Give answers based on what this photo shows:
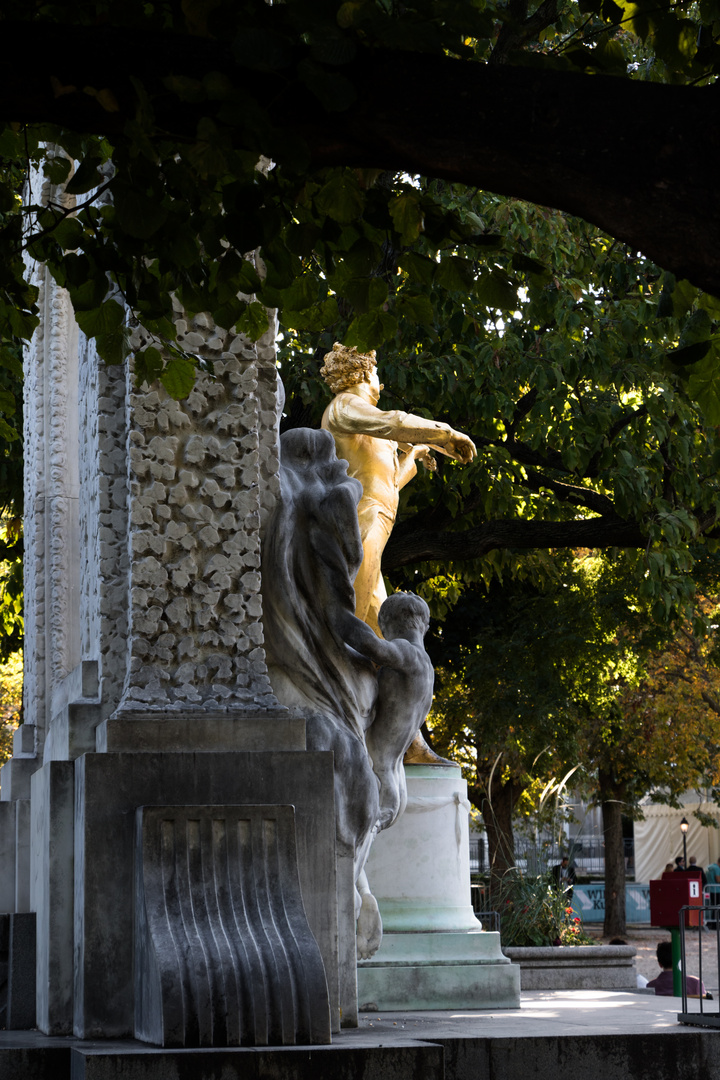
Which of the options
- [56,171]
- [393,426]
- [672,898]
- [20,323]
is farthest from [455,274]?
[672,898]

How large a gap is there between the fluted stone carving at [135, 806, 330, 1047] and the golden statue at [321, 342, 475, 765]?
3984 millimetres

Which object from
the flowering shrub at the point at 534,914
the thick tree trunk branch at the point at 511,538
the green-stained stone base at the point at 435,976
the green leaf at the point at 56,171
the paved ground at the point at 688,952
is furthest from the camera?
the paved ground at the point at 688,952

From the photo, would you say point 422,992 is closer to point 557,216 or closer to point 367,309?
point 367,309

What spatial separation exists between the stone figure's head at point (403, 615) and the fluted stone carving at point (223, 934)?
146cm

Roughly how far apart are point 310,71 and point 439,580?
14637 mm

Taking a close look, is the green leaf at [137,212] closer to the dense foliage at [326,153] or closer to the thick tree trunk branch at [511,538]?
the dense foliage at [326,153]

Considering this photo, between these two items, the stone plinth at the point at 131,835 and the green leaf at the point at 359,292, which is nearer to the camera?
the green leaf at the point at 359,292

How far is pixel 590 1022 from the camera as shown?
6.22 meters

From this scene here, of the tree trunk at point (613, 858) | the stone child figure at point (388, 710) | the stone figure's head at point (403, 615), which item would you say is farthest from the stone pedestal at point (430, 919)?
the tree trunk at point (613, 858)

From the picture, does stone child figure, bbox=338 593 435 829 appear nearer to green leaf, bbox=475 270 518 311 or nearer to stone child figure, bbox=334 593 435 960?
stone child figure, bbox=334 593 435 960

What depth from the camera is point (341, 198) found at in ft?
14.6

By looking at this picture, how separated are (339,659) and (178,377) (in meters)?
1.42

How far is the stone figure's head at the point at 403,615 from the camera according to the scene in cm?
646

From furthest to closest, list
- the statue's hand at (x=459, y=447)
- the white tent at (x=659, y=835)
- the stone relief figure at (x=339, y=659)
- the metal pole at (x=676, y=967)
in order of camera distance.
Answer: the white tent at (x=659, y=835) → the metal pole at (x=676, y=967) → the statue's hand at (x=459, y=447) → the stone relief figure at (x=339, y=659)
